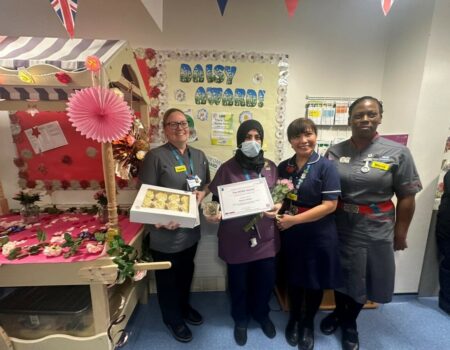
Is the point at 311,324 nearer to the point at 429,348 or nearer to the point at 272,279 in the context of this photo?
the point at 272,279

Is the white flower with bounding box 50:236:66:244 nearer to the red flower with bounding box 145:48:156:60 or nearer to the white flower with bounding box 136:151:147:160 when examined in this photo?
the white flower with bounding box 136:151:147:160

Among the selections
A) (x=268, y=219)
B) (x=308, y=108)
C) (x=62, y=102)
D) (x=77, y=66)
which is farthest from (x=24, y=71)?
(x=308, y=108)

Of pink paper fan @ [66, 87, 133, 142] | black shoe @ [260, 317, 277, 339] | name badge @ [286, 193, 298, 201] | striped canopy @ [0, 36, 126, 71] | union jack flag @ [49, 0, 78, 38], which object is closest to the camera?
pink paper fan @ [66, 87, 133, 142]

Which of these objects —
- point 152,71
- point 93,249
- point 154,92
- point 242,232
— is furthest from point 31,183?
point 242,232

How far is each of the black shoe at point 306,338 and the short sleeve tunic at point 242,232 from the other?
0.67 meters

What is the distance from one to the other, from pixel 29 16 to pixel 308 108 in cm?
254

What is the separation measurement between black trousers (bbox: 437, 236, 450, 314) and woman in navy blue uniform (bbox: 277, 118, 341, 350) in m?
1.18

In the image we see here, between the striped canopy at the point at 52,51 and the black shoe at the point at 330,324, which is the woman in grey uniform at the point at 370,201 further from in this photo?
the striped canopy at the point at 52,51

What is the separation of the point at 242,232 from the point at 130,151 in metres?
0.92

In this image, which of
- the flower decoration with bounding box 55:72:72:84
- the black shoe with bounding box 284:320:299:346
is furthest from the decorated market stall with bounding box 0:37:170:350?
the black shoe with bounding box 284:320:299:346

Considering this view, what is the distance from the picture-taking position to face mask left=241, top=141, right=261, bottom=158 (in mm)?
1341

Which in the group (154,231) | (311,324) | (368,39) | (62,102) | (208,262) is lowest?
(311,324)

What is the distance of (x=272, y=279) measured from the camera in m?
1.50

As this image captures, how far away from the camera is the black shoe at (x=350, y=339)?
1.52 m
